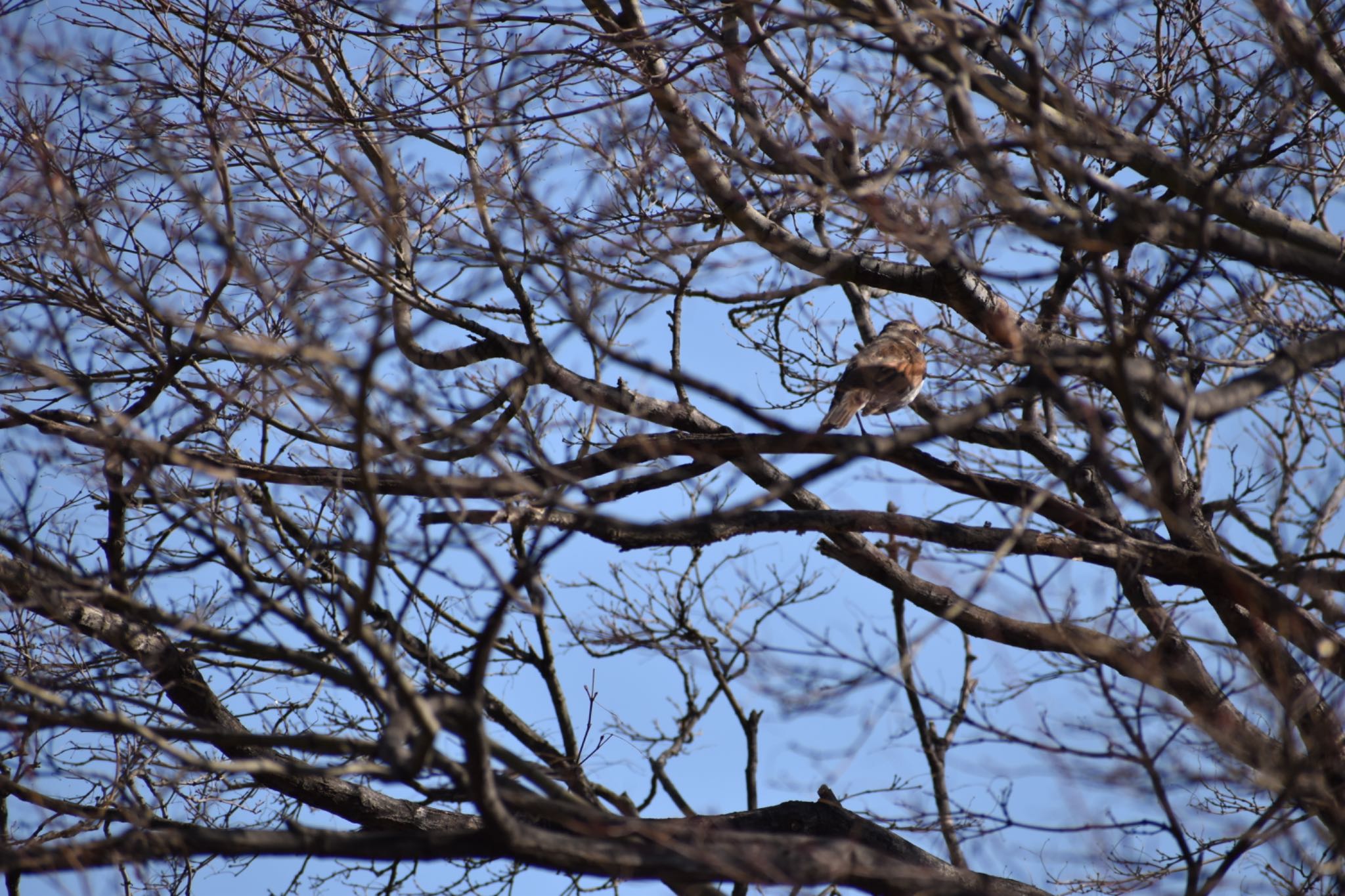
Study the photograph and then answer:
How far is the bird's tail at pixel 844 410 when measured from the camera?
19.9 ft

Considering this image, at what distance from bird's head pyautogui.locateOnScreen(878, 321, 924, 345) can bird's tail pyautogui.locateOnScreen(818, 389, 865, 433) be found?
411 millimetres

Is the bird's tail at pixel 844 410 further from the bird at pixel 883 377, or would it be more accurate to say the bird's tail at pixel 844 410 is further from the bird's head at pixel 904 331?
the bird's head at pixel 904 331

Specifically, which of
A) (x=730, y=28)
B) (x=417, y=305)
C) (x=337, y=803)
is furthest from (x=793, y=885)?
(x=730, y=28)

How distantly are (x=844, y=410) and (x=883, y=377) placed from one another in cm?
34

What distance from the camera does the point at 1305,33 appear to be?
3.89m

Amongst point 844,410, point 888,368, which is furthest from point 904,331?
point 844,410

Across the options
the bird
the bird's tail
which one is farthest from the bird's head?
the bird's tail

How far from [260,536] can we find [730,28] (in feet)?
9.95

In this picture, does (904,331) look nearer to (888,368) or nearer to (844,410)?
(888,368)

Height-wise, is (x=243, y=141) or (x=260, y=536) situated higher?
(x=243, y=141)

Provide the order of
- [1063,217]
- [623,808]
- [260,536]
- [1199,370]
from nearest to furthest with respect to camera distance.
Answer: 1. [260,536]
2. [1063,217]
3. [1199,370]
4. [623,808]

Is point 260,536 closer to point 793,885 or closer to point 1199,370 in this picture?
point 793,885

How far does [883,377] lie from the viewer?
231 inches

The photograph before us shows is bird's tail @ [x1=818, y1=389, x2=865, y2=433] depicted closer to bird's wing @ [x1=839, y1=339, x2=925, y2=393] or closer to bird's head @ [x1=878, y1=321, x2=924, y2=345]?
bird's wing @ [x1=839, y1=339, x2=925, y2=393]
